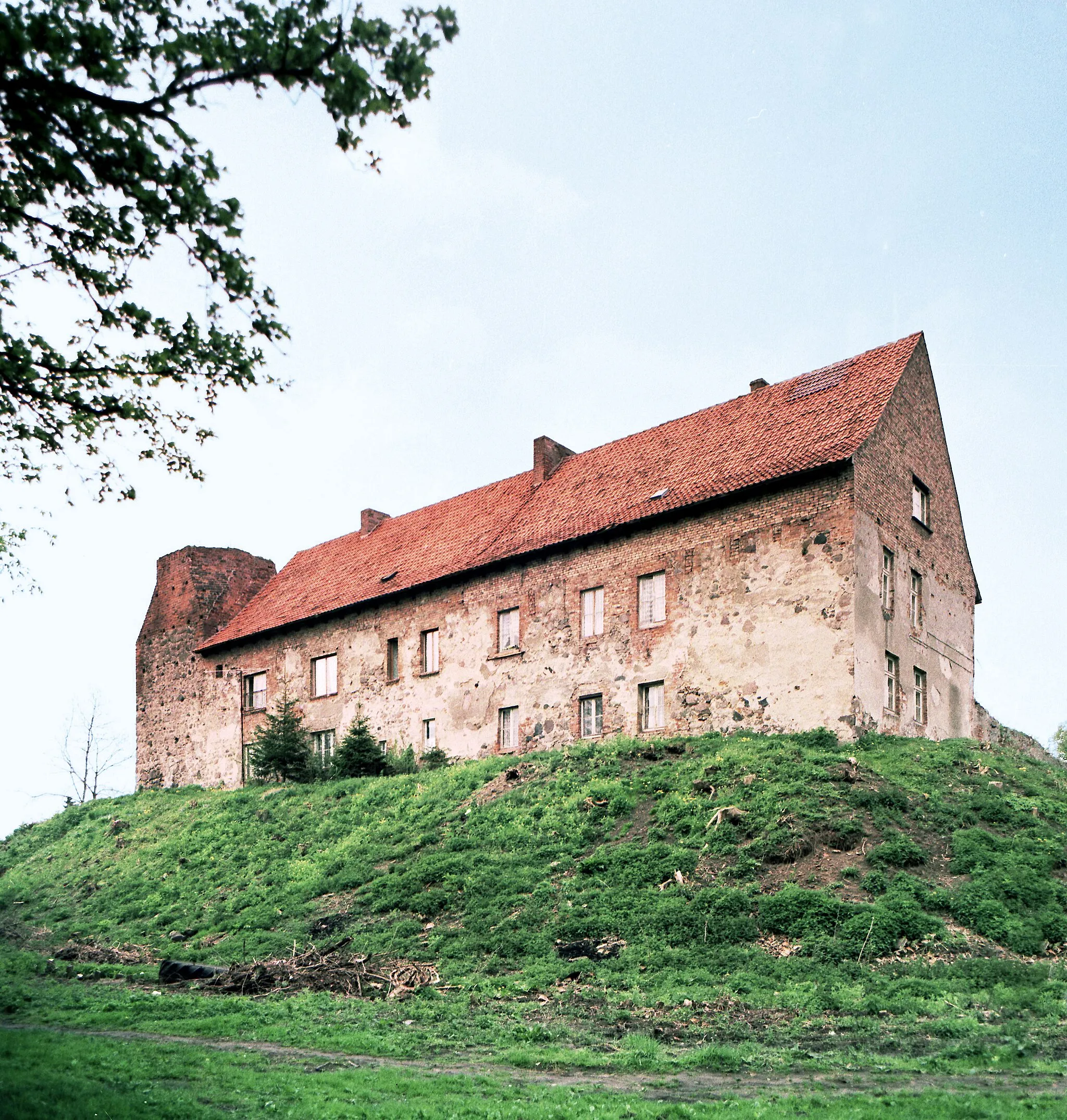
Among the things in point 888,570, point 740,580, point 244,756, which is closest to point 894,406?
point 888,570

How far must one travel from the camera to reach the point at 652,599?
25578 mm

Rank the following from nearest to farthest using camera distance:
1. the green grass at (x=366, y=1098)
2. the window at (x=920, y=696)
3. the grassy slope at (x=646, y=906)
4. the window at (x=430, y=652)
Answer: the green grass at (x=366, y=1098) < the grassy slope at (x=646, y=906) < the window at (x=920, y=696) < the window at (x=430, y=652)

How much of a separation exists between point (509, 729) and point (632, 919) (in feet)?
41.2

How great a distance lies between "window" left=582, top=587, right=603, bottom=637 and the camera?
26375mm

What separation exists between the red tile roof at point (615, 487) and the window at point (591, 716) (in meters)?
4.05

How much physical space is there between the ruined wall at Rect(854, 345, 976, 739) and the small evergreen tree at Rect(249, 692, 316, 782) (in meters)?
15.5

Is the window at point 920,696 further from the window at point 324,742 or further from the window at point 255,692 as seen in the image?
the window at point 255,692

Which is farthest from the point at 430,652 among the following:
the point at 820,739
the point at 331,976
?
the point at 331,976

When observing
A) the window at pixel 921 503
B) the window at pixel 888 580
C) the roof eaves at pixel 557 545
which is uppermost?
the window at pixel 921 503

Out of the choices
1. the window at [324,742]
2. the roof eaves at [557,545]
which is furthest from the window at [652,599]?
the window at [324,742]

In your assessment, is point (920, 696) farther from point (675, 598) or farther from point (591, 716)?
point (591, 716)

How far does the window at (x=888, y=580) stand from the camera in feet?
78.5

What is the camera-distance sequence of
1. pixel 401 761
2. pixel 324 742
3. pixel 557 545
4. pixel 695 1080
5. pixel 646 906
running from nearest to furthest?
pixel 695 1080 → pixel 646 906 → pixel 557 545 → pixel 401 761 → pixel 324 742

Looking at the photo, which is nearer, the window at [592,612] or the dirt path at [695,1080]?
the dirt path at [695,1080]
